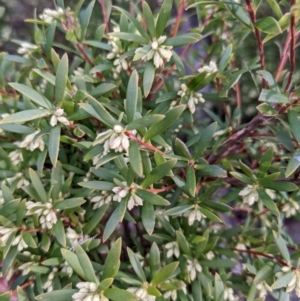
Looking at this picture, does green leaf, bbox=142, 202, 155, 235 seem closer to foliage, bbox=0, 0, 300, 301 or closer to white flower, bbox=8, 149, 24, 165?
foliage, bbox=0, 0, 300, 301

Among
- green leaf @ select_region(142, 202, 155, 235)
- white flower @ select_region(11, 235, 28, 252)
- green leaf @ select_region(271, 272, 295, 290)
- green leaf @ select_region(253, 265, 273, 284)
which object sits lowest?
green leaf @ select_region(253, 265, 273, 284)

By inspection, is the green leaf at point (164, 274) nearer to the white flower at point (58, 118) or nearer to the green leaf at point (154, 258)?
the green leaf at point (154, 258)

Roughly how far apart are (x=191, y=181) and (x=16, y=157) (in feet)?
1.38

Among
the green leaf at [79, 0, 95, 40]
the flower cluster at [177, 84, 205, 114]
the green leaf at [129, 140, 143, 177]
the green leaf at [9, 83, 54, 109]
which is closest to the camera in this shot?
the green leaf at [129, 140, 143, 177]

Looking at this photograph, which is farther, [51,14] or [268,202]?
[51,14]

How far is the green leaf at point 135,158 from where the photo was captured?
0.58m

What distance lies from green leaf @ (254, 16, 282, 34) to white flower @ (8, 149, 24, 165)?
1.90ft

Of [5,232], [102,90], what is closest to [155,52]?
[102,90]

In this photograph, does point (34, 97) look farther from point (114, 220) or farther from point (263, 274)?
point (263, 274)

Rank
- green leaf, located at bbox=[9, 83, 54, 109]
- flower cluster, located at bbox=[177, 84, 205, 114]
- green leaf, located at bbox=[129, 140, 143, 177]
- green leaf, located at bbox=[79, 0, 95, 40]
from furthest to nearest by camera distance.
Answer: green leaf, located at bbox=[79, 0, 95, 40], flower cluster, located at bbox=[177, 84, 205, 114], green leaf, located at bbox=[9, 83, 54, 109], green leaf, located at bbox=[129, 140, 143, 177]

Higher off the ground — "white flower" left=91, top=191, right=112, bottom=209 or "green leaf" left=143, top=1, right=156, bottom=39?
"green leaf" left=143, top=1, right=156, bottom=39

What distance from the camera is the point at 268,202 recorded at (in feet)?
2.31

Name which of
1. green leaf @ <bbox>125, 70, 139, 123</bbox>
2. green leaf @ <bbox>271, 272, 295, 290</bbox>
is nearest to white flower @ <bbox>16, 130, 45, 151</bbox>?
green leaf @ <bbox>125, 70, 139, 123</bbox>

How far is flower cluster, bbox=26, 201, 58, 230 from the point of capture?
732 millimetres
